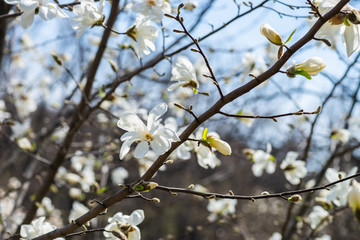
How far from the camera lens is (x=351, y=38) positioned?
1.03m

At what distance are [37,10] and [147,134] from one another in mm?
687

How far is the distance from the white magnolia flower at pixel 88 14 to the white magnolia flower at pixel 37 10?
7cm

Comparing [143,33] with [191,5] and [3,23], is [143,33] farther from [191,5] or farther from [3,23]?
[3,23]

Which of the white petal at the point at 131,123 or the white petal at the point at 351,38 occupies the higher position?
the white petal at the point at 351,38

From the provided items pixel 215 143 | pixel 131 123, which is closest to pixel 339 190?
pixel 215 143

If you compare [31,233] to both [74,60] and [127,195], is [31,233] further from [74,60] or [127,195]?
[74,60]

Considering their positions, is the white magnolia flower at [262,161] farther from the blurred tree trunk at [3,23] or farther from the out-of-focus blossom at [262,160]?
the blurred tree trunk at [3,23]

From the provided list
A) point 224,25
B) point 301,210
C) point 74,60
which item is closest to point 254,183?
point 74,60

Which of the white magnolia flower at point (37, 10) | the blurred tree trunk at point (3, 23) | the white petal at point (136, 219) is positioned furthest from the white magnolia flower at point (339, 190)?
the blurred tree trunk at point (3, 23)

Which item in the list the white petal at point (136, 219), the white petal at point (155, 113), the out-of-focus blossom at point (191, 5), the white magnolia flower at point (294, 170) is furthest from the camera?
the white magnolia flower at point (294, 170)

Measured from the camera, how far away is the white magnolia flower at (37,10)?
1248 millimetres

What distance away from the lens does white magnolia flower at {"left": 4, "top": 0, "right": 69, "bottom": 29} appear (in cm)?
125

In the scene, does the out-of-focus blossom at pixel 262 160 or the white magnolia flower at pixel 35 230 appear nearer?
the white magnolia flower at pixel 35 230

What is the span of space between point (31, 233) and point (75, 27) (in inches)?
33.5
